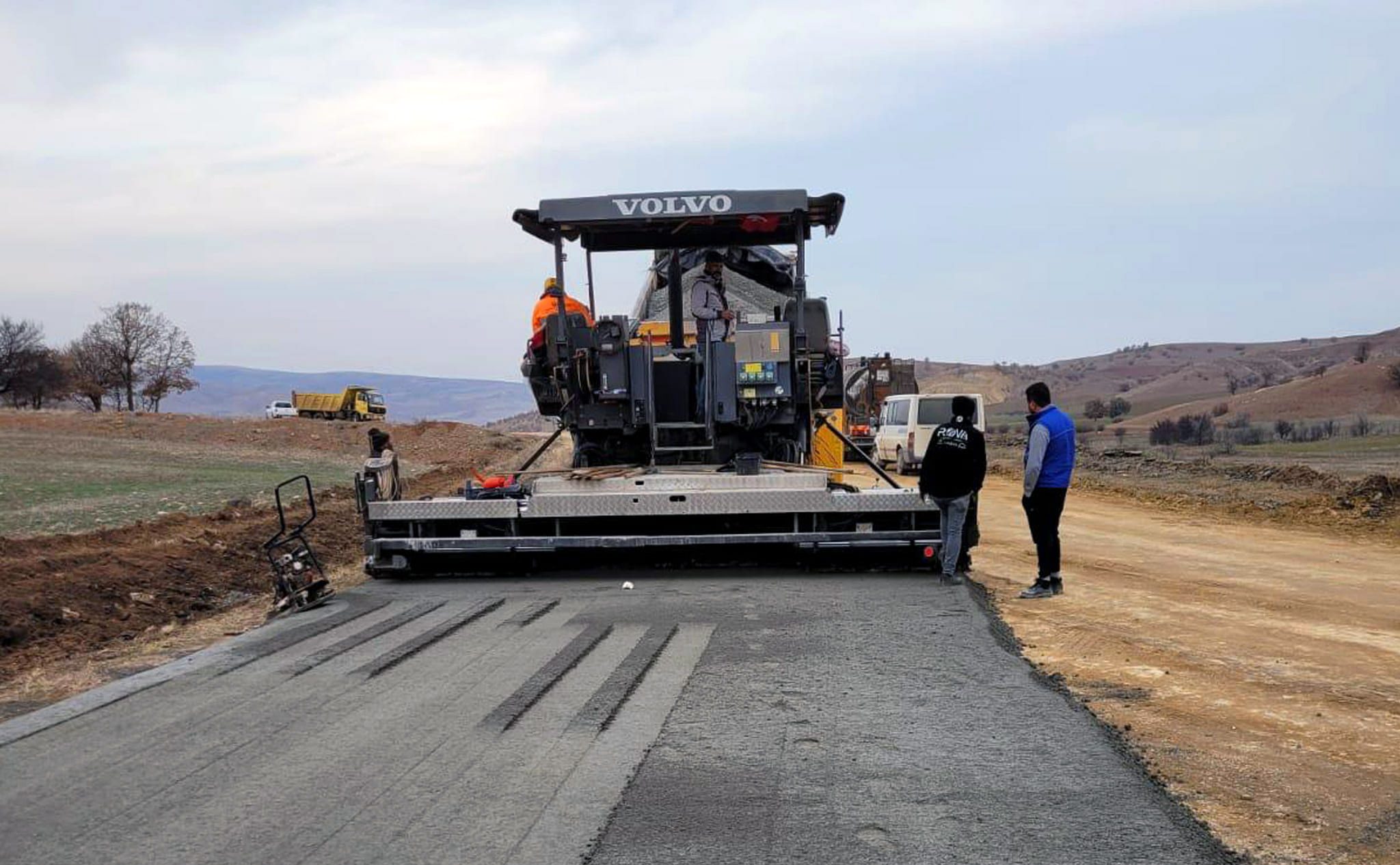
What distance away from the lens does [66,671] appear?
8031 millimetres

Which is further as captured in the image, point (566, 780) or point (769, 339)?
point (769, 339)

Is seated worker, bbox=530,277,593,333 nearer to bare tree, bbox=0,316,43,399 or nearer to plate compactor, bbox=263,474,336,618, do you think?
plate compactor, bbox=263,474,336,618

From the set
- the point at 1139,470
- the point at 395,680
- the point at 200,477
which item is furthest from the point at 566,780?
the point at 1139,470

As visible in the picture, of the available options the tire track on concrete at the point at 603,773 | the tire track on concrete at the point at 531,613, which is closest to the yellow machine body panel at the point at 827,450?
the tire track on concrete at the point at 531,613

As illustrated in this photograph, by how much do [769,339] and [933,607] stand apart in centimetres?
312

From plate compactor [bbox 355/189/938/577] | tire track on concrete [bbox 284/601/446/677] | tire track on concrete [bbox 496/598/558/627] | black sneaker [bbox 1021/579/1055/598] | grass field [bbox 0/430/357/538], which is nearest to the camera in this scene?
tire track on concrete [bbox 284/601/446/677]

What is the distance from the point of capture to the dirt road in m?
4.80

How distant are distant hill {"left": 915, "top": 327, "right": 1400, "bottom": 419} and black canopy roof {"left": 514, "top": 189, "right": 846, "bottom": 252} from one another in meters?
48.3

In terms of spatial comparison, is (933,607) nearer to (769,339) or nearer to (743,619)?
(743,619)

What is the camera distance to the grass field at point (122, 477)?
628 inches

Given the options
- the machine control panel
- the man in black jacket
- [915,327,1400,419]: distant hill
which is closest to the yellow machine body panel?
the machine control panel

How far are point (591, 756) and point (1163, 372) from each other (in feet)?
346

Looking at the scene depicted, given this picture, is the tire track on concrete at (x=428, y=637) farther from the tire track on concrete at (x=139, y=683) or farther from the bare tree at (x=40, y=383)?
the bare tree at (x=40, y=383)

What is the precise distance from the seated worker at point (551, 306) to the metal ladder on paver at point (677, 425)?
2.64ft
